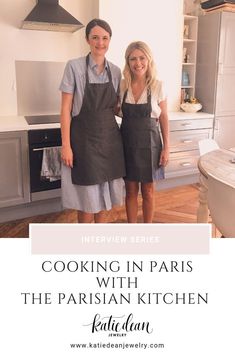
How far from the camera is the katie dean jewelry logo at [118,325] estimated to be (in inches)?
29.2

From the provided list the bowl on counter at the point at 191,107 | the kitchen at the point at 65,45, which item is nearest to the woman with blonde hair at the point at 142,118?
the kitchen at the point at 65,45

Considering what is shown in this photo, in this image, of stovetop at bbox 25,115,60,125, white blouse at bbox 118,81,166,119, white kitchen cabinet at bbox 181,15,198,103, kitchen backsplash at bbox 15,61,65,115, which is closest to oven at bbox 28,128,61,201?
stovetop at bbox 25,115,60,125

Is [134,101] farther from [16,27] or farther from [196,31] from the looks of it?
[196,31]

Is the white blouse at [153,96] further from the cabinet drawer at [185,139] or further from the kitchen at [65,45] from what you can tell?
the cabinet drawer at [185,139]

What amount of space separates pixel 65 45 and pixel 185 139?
1493 millimetres

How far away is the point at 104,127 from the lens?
6.35 feet

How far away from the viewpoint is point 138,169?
6.91 ft

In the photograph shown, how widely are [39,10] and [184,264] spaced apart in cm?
264

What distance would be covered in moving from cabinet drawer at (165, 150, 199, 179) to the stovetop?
123 centimetres

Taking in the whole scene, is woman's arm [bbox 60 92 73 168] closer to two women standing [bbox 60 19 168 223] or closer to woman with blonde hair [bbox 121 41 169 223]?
two women standing [bbox 60 19 168 223]

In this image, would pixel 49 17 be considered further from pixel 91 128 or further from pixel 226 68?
pixel 226 68

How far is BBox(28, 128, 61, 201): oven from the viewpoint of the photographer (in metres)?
2.68

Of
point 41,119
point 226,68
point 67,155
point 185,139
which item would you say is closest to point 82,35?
Answer: point 41,119

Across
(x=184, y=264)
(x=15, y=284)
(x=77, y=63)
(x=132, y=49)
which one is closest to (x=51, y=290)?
(x=15, y=284)
